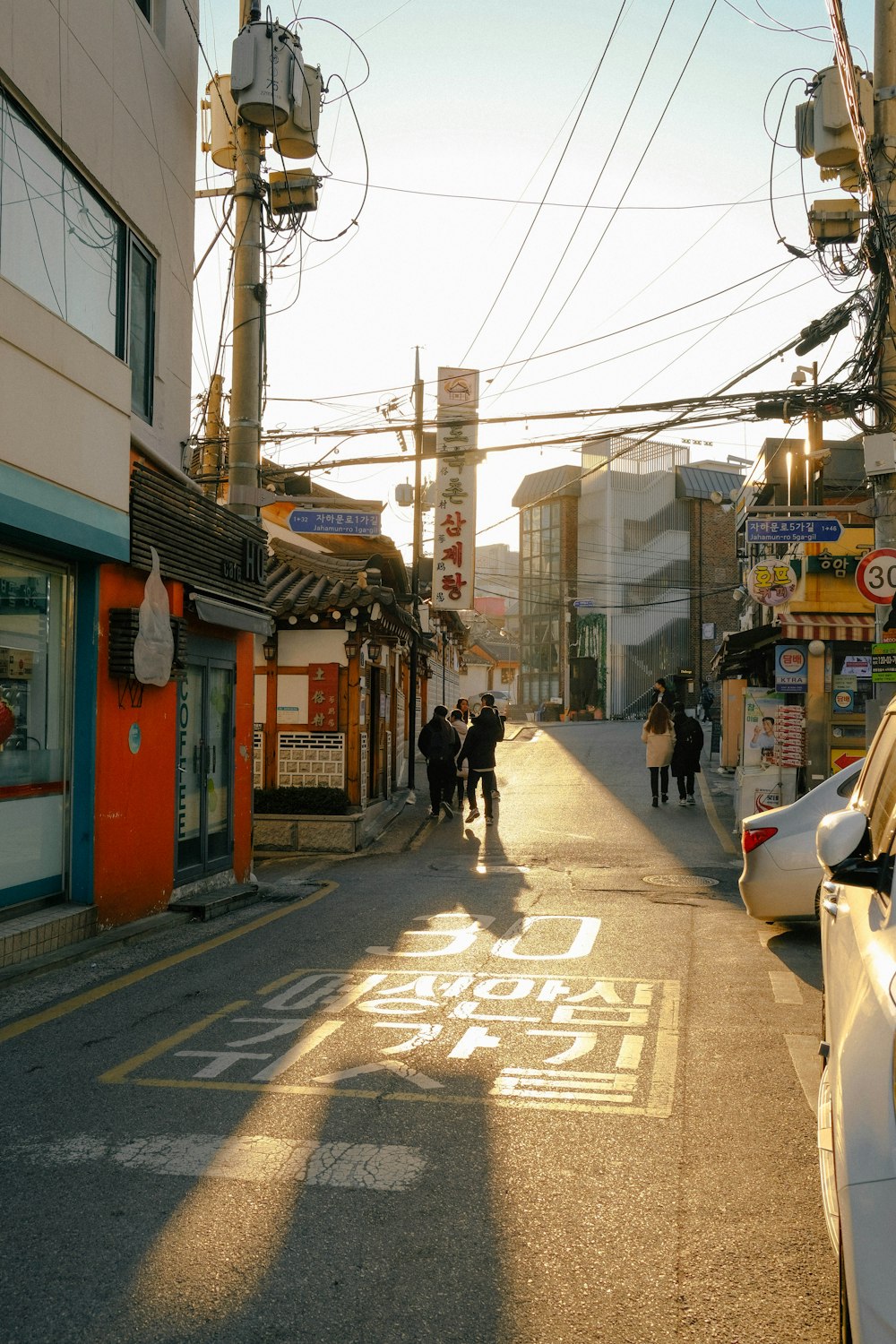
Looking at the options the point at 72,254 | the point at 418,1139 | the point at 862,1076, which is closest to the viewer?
the point at 862,1076

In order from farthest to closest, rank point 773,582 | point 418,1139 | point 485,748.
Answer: point 485,748 → point 773,582 → point 418,1139

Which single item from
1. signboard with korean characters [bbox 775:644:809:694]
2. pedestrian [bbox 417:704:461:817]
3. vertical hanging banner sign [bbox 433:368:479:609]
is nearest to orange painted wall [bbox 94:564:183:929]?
pedestrian [bbox 417:704:461:817]

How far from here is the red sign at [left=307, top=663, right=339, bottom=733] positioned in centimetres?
1848

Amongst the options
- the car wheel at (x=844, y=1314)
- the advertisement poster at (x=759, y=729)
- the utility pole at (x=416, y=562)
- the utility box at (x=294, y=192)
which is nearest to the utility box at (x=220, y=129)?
the utility box at (x=294, y=192)

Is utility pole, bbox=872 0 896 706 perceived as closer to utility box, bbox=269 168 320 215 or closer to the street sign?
the street sign

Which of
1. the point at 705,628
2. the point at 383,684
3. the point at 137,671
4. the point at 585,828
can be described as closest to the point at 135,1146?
the point at 137,671

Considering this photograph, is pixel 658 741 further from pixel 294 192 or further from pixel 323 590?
pixel 294 192

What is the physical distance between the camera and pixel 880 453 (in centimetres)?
1176

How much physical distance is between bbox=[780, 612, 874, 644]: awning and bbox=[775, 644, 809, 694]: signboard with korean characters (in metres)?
0.27

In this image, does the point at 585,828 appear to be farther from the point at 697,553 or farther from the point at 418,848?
the point at 697,553

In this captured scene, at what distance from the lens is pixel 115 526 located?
31.8ft

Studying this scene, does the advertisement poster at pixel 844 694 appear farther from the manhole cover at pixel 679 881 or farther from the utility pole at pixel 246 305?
the utility pole at pixel 246 305

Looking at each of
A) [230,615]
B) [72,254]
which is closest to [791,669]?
[230,615]

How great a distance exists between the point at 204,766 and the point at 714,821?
9.64 m
